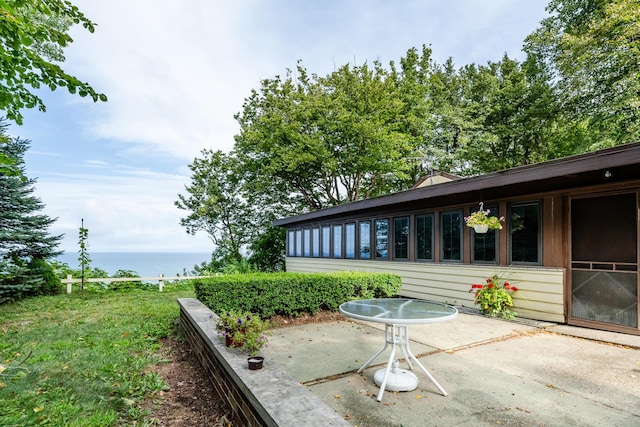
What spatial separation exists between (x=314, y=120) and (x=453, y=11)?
7214mm

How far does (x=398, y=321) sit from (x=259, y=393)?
1332mm

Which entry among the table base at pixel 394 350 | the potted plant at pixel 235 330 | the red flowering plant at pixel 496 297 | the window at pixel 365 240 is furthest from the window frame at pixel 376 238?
the potted plant at pixel 235 330

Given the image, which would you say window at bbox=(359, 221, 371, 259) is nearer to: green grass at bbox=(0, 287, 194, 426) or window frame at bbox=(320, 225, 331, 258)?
window frame at bbox=(320, 225, 331, 258)

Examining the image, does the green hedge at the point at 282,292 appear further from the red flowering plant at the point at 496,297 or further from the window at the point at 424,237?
the red flowering plant at the point at 496,297

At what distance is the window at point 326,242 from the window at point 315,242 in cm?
40

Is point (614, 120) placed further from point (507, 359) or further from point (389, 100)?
point (507, 359)

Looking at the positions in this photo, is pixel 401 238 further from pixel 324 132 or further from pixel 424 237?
pixel 324 132

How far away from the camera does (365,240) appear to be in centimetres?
1031

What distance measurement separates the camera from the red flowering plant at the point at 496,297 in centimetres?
643

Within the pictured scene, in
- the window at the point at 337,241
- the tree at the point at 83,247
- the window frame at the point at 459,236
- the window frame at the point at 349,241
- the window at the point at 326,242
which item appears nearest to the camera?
the window frame at the point at 459,236

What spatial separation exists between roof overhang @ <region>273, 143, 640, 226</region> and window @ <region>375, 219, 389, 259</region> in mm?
1060

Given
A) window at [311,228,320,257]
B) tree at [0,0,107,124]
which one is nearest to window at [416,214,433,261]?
window at [311,228,320,257]

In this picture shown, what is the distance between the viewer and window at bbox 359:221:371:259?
10.1m

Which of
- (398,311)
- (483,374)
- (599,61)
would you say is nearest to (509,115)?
(599,61)
